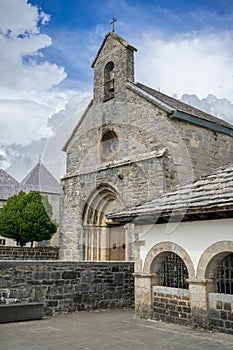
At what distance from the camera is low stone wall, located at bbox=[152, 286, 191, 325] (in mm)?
6605

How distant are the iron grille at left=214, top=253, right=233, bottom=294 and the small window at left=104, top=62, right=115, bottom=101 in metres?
8.85

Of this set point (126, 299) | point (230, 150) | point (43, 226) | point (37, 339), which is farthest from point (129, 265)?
point (43, 226)

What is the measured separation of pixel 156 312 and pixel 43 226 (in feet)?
42.5

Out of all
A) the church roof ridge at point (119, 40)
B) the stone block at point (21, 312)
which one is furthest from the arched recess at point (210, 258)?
the church roof ridge at point (119, 40)

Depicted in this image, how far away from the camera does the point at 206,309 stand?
6184mm

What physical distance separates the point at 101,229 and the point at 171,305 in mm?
6792

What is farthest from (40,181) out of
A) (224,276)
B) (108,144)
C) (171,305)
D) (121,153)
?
(224,276)

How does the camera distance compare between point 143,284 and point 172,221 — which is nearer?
point 172,221

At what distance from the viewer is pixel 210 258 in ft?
20.4

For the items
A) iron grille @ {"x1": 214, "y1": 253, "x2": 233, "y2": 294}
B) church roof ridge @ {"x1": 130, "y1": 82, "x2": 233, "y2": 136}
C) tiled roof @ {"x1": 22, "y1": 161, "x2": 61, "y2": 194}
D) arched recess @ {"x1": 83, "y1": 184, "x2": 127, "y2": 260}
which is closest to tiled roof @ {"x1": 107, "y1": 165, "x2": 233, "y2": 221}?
iron grille @ {"x1": 214, "y1": 253, "x2": 233, "y2": 294}

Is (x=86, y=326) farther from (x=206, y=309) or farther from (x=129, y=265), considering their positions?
(x=129, y=265)

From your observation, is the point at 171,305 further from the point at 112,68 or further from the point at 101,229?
the point at 112,68

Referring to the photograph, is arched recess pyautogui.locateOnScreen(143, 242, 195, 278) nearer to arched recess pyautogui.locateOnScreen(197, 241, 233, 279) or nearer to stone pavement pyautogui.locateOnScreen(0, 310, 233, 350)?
arched recess pyautogui.locateOnScreen(197, 241, 233, 279)

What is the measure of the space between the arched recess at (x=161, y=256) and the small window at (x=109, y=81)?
7868mm
